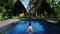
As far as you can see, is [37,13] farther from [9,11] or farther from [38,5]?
[9,11]

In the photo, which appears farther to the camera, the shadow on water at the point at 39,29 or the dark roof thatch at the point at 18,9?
the dark roof thatch at the point at 18,9

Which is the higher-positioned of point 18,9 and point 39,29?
point 18,9

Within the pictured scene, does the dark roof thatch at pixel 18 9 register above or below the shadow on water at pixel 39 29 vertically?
above

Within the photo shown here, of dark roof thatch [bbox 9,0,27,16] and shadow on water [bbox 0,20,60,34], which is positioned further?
dark roof thatch [bbox 9,0,27,16]

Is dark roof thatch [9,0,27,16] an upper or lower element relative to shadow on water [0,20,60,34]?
upper

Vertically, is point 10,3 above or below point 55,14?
above

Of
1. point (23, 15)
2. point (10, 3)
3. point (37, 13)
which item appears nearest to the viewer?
point (10, 3)

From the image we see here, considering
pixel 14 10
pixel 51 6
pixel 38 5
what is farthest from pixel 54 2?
pixel 14 10

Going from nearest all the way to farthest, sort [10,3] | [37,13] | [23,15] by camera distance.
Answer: [10,3] → [23,15] → [37,13]

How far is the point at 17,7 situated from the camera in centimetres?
4859

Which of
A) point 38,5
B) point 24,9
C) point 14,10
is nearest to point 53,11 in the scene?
point 38,5

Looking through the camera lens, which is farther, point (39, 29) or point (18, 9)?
point (18, 9)

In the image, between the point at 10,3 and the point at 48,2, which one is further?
the point at 48,2

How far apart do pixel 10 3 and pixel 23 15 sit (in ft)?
19.3
